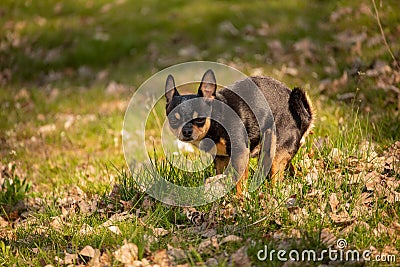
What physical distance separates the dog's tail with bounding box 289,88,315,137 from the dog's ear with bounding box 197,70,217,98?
3.06 ft

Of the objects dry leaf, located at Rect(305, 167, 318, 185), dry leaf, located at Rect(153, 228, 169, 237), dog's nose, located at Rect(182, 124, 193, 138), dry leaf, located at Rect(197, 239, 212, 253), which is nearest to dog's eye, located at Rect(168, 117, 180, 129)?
dog's nose, located at Rect(182, 124, 193, 138)

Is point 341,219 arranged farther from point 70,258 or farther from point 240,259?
point 70,258

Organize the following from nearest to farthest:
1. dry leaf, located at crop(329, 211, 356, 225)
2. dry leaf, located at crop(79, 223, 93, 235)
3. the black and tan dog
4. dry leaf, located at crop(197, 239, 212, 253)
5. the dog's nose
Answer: dry leaf, located at crop(197, 239, 212, 253)
dry leaf, located at crop(329, 211, 356, 225)
dry leaf, located at crop(79, 223, 93, 235)
the dog's nose
the black and tan dog

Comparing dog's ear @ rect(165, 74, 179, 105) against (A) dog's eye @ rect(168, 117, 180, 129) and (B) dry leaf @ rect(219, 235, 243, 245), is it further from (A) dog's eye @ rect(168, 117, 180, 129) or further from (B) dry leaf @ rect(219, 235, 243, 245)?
(B) dry leaf @ rect(219, 235, 243, 245)

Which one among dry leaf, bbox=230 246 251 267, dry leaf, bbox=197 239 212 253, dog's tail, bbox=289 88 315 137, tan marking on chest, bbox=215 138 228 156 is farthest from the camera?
dog's tail, bbox=289 88 315 137

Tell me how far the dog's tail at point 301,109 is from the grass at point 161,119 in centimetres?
30

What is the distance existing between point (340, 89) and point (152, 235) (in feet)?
16.1

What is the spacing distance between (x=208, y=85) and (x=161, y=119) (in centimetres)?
334

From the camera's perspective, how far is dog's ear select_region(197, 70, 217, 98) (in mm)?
4805

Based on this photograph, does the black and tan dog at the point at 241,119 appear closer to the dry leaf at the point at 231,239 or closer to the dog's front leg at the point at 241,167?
the dog's front leg at the point at 241,167

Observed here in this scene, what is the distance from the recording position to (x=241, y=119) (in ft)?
16.8

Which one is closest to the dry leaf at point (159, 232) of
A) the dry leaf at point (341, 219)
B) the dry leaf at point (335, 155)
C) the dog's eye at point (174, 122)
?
the dog's eye at point (174, 122)

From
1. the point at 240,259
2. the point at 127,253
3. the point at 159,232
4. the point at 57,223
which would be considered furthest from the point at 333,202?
the point at 57,223

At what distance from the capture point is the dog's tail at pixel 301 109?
5.40m
